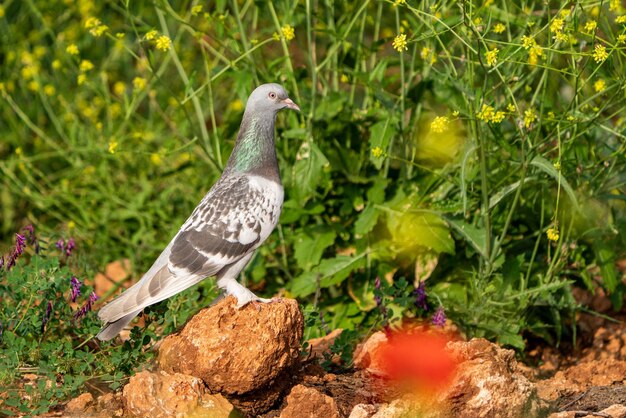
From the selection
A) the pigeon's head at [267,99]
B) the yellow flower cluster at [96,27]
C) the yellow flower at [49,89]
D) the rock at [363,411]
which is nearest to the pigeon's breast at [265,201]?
the pigeon's head at [267,99]

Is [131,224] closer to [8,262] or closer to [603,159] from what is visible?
[8,262]

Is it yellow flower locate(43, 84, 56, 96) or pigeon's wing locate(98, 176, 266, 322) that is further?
yellow flower locate(43, 84, 56, 96)

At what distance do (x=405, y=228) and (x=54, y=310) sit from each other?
198 cm

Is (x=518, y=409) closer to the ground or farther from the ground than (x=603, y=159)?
closer to the ground

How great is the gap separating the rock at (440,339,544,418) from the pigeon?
3.01 ft

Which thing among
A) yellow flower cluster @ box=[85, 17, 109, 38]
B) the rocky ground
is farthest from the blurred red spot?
yellow flower cluster @ box=[85, 17, 109, 38]

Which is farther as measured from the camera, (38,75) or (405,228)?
(38,75)

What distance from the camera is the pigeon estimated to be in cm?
457

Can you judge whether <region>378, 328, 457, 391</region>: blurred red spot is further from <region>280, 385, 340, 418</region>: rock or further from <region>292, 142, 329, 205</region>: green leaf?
<region>292, 142, 329, 205</region>: green leaf

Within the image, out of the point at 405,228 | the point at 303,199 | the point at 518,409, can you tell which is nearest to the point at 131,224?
the point at 303,199

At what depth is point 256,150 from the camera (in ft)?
16.8

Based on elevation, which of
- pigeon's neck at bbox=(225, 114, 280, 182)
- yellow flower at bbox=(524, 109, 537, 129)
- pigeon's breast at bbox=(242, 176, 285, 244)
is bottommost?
pigeon's breast at bbox=(242, 176, 285, 244)

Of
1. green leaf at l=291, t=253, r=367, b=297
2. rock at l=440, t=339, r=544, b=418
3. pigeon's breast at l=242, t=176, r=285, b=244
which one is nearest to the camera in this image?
rock at l=440, t=339, r=544, b=418

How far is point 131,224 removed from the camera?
7500 mm
